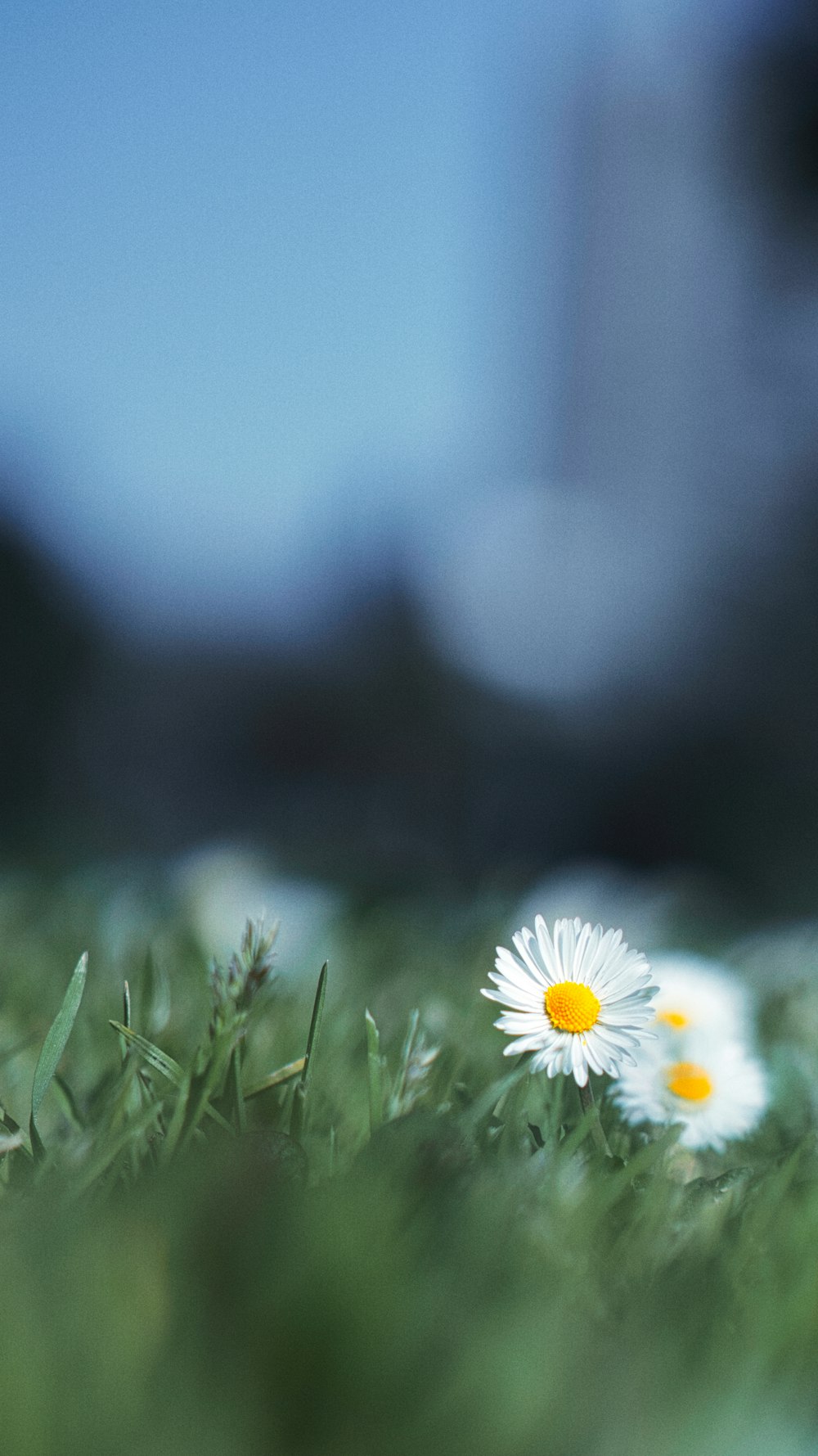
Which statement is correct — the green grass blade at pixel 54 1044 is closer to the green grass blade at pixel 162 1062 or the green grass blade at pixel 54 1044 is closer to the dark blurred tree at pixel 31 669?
the green grass blade at pixel 162 1062

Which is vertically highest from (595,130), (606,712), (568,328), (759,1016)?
(595,130)

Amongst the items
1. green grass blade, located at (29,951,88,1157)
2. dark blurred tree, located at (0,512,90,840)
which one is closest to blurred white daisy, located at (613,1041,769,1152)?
green grass blade, located at (29,951,88,1157)

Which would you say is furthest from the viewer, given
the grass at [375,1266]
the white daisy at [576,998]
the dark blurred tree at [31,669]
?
the dark blurred tree at [31,669]

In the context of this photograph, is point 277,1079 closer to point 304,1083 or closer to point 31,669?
point 304,1083

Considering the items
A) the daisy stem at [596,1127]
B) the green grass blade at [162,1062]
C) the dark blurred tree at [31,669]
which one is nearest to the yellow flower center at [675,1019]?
the daisy stem at [596,1127]

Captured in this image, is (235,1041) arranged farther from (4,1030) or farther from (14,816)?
(14,816)

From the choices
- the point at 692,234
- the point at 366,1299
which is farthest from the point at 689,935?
the point at 692,234
